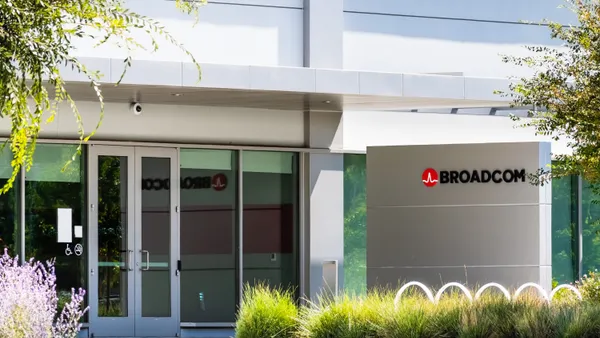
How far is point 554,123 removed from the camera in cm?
1343

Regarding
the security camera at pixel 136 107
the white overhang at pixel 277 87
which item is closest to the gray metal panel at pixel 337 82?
the white overhang at pixel 277 87

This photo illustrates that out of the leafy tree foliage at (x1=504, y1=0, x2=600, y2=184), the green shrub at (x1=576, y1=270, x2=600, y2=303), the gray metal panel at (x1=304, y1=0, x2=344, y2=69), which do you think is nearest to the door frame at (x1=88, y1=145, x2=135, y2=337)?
the gray metal panel at (x1=304, y1=0, x2=344, y2=69)

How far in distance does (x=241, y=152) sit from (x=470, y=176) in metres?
3.66

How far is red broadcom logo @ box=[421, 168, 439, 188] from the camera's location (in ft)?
59.1

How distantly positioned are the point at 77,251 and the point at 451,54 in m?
6.97

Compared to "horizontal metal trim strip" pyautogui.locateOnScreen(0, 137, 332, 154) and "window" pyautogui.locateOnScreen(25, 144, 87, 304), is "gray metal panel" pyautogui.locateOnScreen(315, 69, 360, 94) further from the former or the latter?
"window" pyautogui.locateOnScreen(25, 144, 87, 304)

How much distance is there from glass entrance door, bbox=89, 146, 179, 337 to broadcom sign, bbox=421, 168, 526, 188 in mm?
4025

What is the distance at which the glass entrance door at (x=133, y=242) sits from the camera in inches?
672

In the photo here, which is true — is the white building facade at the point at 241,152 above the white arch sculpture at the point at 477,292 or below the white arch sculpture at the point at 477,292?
above

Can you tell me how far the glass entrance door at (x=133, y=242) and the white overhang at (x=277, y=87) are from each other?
1049 millimetres

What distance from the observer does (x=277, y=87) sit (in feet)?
50.7

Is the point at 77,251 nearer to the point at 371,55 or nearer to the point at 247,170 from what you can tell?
the point at 247,170

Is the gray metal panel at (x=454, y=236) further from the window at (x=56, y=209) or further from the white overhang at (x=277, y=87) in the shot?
the window at (x=56, y=209)

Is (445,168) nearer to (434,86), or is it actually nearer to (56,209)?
(434,86)
